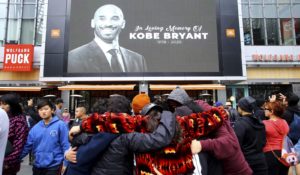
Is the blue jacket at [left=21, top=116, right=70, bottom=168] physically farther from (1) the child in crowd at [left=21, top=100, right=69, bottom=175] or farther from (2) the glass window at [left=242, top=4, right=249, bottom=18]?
(2) the glass window at [left=242, top=4, right=249, bottom=18]

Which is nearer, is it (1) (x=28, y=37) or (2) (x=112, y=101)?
(2) (x=112, y=101)

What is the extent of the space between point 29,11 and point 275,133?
73.3 feet

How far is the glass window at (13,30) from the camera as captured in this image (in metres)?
21.4

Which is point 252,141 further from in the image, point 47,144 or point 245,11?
point 245,11

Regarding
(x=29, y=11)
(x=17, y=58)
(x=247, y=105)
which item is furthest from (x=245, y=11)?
(x=247, y=105)

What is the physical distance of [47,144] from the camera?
4.00 meters

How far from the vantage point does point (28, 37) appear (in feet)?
70.8

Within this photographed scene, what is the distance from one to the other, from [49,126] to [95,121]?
2.07 m

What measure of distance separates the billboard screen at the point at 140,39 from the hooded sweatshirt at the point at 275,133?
48.7 ft

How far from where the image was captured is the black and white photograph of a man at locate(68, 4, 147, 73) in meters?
18.9

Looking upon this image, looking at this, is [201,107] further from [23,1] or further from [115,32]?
[23,1]

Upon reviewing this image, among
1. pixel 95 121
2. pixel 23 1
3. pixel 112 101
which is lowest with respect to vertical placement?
pixel 95 121

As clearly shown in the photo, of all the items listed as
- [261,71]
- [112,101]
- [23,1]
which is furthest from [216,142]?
[23,1]

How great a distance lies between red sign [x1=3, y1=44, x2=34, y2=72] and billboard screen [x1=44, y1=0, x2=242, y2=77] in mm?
2259
